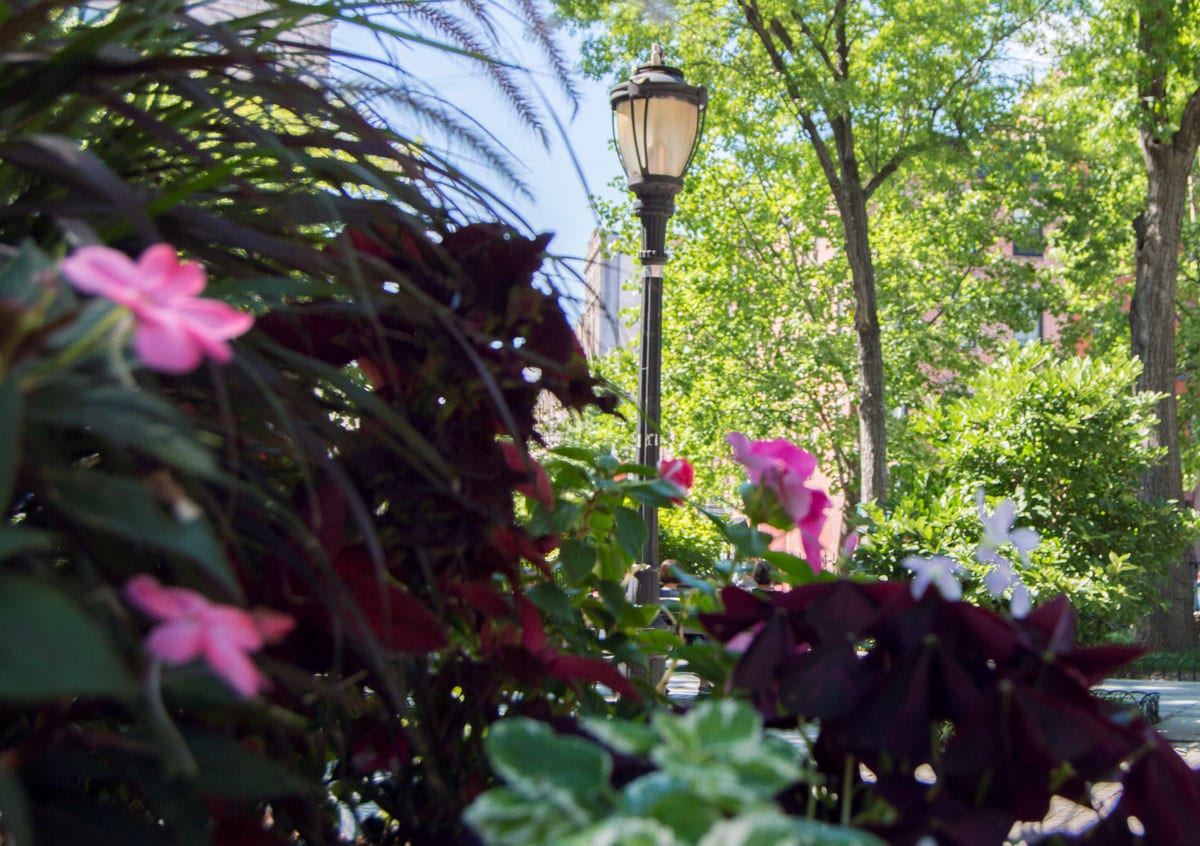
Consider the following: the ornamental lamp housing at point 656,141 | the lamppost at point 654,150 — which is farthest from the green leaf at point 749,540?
the ornamental lamp housing at point 656,141

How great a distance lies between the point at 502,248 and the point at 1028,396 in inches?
338

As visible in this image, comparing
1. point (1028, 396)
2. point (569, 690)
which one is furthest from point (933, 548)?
point (569, 690)

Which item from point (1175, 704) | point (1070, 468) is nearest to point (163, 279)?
point (1070, 468)

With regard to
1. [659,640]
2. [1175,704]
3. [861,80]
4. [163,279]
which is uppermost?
[861,80]

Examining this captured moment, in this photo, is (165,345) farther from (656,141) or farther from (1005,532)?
(656,141)

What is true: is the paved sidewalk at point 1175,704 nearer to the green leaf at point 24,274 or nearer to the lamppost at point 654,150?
the lamppost at point 654,150

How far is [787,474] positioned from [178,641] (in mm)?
769

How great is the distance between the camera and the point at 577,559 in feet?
4.12

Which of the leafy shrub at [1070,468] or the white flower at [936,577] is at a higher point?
the white flower at [936,577]

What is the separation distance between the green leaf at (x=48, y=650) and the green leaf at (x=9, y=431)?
0.15 ft

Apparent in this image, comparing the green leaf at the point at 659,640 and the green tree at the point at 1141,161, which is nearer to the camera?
the green leaf at the point at 659,640

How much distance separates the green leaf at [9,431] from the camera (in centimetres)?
52

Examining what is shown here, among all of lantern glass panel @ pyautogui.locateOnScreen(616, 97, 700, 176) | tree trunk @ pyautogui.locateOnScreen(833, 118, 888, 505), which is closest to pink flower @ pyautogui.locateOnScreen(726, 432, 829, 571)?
lantern glass panel @ pyautogui.locateOnScreen(616, 97, 700, 176)

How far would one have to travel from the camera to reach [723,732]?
24.0 inches
